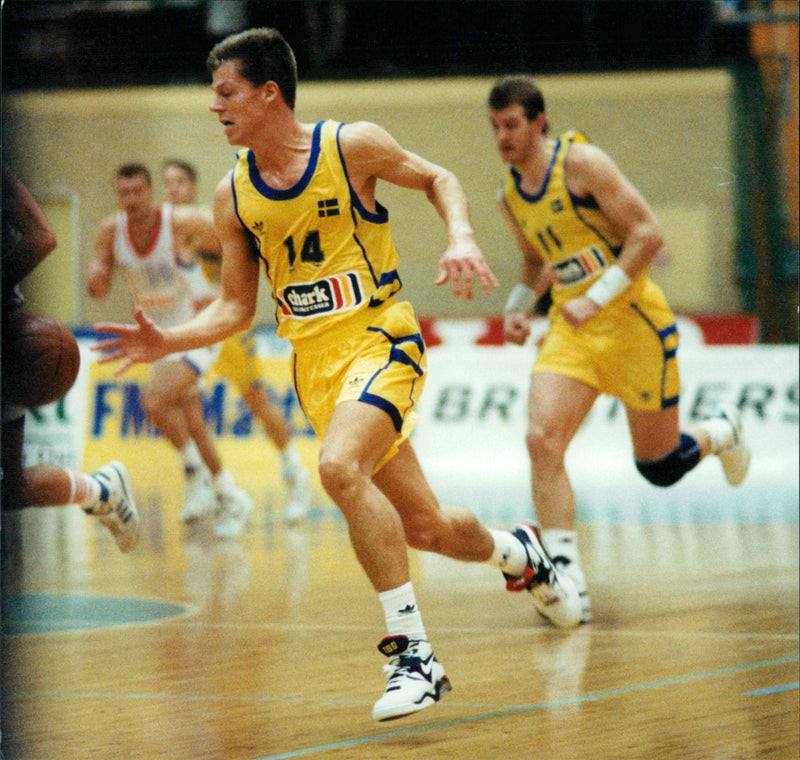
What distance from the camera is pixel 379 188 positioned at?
4.17m

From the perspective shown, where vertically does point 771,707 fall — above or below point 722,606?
above

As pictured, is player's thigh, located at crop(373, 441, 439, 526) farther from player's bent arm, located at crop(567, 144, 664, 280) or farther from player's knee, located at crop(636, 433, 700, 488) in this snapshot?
player's knee, located at crop(636, 433, 700, 488)

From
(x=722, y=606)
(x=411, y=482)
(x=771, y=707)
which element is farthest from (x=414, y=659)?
(x=722, y=606)

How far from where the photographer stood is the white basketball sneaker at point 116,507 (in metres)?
5.76

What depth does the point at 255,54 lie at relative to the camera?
12.6 feet

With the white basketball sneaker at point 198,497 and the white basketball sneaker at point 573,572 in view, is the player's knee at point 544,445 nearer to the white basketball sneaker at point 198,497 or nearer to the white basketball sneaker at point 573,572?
the white basketball sneaker at point 573,572

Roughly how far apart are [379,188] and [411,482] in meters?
0.91

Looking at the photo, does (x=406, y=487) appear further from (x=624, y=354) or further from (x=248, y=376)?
(x=248, y=376)

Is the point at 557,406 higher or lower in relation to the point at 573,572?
higher

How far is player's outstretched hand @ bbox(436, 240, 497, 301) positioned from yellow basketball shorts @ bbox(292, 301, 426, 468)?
0.40 metres

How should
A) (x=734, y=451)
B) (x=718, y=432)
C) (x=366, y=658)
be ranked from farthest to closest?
(x=734, y=451), (x=718, y=432), (x=366, y=658)

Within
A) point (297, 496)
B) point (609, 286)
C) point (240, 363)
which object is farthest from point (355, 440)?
point (297, 496)

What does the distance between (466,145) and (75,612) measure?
31.9ft

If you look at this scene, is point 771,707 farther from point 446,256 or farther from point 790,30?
point 790,30
